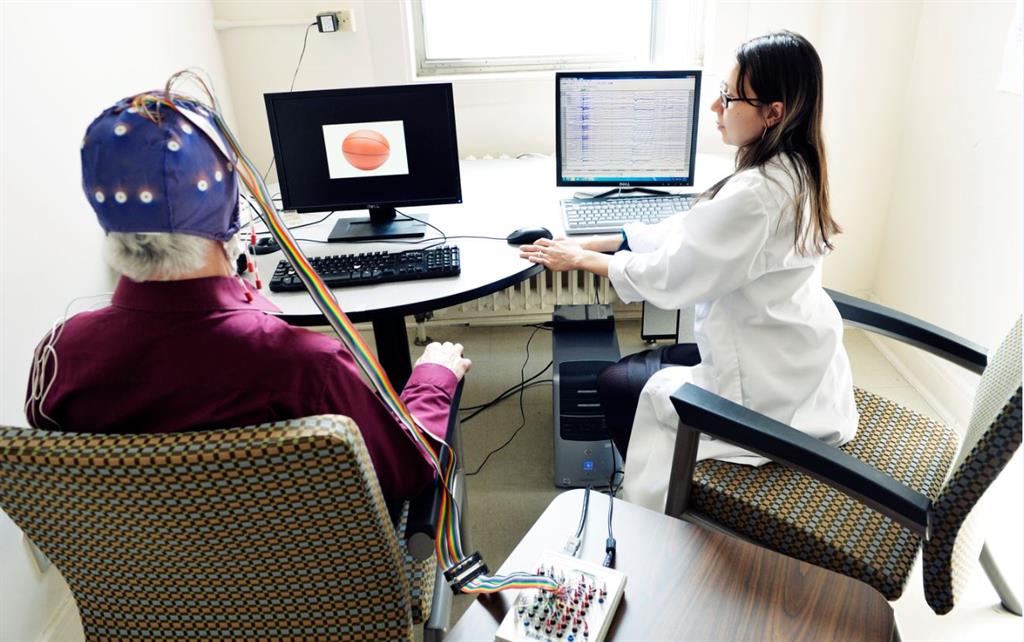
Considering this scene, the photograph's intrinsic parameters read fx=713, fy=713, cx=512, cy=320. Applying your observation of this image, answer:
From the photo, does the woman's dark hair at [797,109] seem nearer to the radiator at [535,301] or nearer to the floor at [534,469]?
the floor at [534,469]

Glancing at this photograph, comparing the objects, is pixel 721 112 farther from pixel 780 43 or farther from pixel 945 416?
pixel 945 416

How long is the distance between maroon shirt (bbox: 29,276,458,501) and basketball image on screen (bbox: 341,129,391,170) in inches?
37.0

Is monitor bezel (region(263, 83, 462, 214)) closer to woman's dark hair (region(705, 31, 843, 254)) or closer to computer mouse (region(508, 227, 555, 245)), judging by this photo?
computer mouse (region(508, 227, 555, 245))

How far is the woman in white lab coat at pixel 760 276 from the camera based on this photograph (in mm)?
1323

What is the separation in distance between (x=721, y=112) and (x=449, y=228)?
0.77 m

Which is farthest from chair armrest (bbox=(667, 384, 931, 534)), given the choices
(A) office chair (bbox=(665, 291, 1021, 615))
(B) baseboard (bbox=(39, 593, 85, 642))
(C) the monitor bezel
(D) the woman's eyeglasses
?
(B) baseboard (bbox=(39, 593, 85, 642))

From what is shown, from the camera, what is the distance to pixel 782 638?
926mm

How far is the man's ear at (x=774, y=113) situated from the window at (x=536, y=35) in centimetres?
140

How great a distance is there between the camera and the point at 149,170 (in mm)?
836

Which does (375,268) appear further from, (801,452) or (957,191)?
(957,191)

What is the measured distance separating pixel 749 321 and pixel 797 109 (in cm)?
41

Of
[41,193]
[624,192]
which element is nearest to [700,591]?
[624,192]

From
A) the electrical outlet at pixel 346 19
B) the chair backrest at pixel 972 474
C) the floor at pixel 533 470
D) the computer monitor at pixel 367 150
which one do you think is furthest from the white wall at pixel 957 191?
the electrical outlet at pixel 346 19

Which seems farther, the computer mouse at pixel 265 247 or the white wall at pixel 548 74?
the white wall at pixel 548 74
